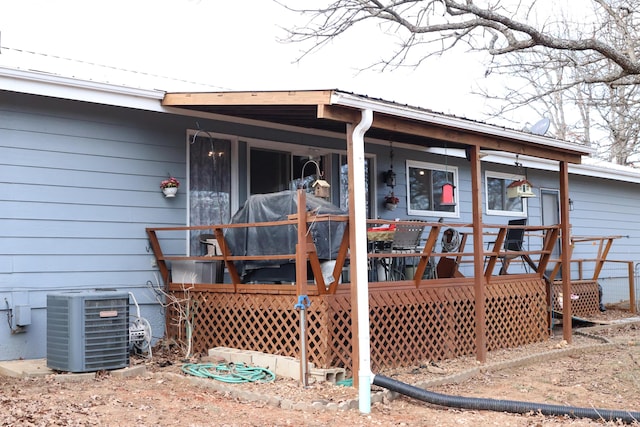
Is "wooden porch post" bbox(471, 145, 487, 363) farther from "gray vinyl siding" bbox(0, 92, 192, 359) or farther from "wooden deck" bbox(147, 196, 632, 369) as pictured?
"gray vinyl siding" bbox(0, 92, 192, 359)

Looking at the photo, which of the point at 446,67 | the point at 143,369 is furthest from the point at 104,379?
the point at 446,67

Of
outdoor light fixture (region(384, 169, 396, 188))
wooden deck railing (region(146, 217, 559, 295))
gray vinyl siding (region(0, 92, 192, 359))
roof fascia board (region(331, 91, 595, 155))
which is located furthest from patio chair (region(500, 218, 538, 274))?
gray vinyl siding (region(0, 92, 192, 359))

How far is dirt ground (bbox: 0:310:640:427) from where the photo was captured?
4879mm

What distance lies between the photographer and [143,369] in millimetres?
6277

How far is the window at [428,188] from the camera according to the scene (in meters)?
10.4

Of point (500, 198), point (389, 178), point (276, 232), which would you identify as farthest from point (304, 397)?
point (500, 198)

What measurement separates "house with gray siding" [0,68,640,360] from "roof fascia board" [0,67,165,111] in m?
0.01

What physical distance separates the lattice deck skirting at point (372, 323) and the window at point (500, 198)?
355 cm

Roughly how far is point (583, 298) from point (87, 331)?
29.9ft

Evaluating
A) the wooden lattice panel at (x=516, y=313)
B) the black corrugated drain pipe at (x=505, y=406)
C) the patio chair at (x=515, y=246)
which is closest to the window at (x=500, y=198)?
the patio chair at (x=515, y=246)

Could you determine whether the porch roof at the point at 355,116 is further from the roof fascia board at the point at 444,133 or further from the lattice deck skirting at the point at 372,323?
the lattice deck skirting at the point at 372,323

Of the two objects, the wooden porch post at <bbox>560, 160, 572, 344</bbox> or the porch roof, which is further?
the wooden porch post at <bbox>560, 160, 572, 344</bbox>

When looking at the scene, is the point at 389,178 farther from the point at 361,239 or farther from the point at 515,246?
the point at 361,239

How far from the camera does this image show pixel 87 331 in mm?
5984
